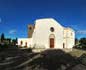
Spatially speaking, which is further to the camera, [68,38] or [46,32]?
[46,32]

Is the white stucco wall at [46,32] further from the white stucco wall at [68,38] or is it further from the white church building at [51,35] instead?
the white stucco wall at [68,38]

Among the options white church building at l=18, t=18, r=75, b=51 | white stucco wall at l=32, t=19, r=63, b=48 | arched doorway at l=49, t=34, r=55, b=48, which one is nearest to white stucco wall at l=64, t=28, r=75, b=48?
white church building at l=18, t=18, r=75, b=51

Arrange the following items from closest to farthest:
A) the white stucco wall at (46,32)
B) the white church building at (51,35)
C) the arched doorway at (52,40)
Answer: the white church building at (51,35) → the white stucco wall at (46,32) → the arched doorway at (52,40)

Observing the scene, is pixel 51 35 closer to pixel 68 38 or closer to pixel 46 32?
pixel 46 32

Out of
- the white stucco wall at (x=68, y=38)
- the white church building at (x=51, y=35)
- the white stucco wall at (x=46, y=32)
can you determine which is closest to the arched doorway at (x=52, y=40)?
the white church building at (x=51, y=35)

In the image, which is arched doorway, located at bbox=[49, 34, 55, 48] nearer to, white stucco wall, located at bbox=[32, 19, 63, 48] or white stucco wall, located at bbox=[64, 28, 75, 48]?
white stucco wall, located at bbox=[32, 19, 63, 48]

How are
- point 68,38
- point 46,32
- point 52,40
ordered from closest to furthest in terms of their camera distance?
1. point 68,38
2. point 52,40
3. point 46,32

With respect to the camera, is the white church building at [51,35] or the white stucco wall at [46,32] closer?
the white church building at [51,35]

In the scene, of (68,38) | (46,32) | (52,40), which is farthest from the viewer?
(46,32)

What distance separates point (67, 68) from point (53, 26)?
32940 mm

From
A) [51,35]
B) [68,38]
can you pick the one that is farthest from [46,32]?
[68,38]

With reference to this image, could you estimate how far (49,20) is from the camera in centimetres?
5219

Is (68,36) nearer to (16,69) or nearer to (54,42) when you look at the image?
(54,42)

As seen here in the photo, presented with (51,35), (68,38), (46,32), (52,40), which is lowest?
(52,40)
